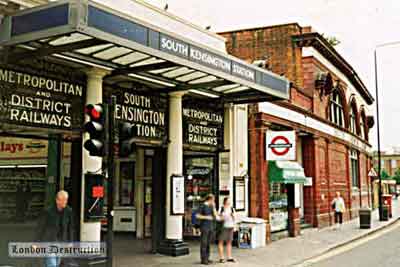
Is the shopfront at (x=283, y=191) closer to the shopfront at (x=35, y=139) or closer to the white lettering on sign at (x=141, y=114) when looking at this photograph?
the white lettering on sign at (x=141, y=114)

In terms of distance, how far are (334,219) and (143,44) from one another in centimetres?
1925

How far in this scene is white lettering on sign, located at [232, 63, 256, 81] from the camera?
12.4m

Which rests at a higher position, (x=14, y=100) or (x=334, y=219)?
(x=14, y=100)

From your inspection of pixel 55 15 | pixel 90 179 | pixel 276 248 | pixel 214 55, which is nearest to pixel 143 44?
pixel 55 15

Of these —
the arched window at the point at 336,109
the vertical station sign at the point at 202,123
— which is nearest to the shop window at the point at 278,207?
the vertical station sign at the point at 202,123

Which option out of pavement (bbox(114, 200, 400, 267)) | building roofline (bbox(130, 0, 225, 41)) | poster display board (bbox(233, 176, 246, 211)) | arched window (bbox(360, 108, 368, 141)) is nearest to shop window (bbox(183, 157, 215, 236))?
pavement (bbox(114, 200, 400, 267))

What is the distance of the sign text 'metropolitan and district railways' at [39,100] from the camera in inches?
391

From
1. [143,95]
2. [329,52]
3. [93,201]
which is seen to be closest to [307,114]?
[329,52]

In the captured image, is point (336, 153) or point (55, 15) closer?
point (55, 15)

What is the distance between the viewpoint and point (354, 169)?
34.0 metres

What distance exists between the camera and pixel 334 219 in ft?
85.1

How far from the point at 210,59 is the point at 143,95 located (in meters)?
2.89

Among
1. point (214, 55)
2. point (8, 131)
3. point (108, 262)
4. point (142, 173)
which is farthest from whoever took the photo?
point (142, 173)

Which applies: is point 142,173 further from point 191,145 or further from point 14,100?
point 14,100
